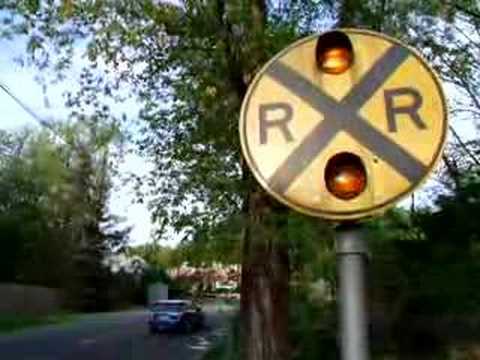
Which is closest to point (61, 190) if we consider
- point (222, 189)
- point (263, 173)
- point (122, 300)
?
point (122, 300)

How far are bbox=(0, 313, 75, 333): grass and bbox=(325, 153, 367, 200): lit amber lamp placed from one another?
43589 mm

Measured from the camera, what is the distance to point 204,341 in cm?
3666

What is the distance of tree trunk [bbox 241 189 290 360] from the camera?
11594 mm

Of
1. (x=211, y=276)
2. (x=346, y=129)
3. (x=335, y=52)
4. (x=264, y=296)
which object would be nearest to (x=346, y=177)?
(x=346, y=129)

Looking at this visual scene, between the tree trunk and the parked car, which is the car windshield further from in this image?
the tree trunk

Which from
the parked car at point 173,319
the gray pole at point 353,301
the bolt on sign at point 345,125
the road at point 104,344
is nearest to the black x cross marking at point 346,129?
the bolt on sign at point 345,125

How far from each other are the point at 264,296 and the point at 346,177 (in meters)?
8.78

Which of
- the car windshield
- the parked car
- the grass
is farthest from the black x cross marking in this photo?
the grass

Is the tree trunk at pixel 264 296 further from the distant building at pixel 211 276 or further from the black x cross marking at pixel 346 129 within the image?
the black x cross marking at pixel 346 129

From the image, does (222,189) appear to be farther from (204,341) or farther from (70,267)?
(70,267)

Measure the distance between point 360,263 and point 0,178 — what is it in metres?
70.4

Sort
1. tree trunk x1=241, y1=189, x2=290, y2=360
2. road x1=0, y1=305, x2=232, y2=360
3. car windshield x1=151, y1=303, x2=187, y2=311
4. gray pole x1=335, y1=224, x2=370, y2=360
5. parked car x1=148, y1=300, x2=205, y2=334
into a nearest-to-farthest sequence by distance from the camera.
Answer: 1. gray pole x1=335, y1=224, x2=370, y2=360
2. tree trunk x1=241, y1=189, x2=290, y2=360
3. road x1=0, y1=305, x2=232, y2=360
4. parked car x1=148, y1=300, x2=205, y2=334
5. car windshield x1=151, y1=303, x2=187, y2=311

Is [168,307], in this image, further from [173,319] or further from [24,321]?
[24,321]

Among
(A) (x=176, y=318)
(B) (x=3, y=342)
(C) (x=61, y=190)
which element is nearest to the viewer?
(B) (x=3, y=342)
